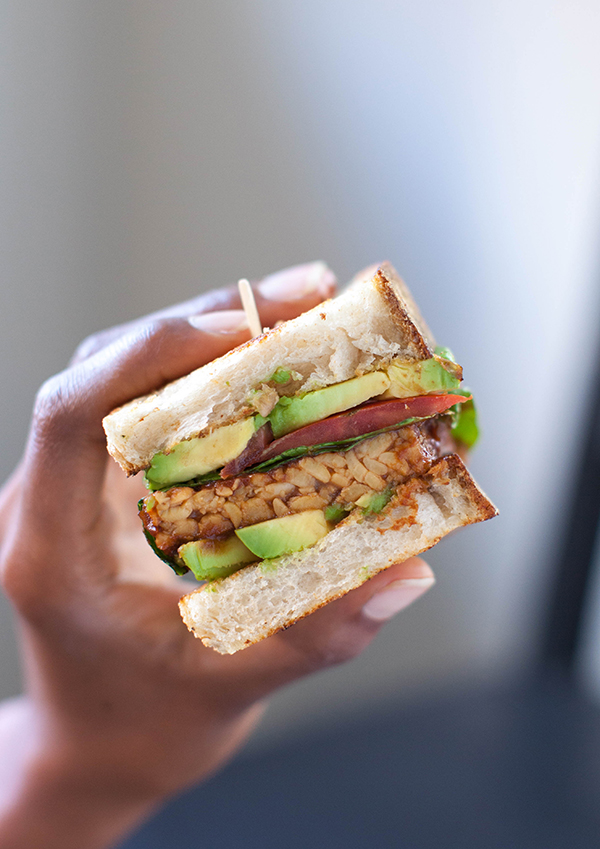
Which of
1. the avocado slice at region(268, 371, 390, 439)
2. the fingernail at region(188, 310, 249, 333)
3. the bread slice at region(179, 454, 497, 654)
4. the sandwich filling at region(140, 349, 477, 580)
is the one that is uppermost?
the fingernail at region(188, 310, 249, 333)

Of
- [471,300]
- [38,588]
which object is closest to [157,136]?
[471,300]

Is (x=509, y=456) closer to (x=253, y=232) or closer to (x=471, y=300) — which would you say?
(x=471, y=300)

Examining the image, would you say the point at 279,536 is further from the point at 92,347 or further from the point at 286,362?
the point at 92,347

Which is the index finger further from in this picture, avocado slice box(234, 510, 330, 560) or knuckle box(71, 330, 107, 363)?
avocado slice box(234, 510, 330, 560)

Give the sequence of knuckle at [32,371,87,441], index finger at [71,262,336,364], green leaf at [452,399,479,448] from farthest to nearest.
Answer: green leaf at [452,399,479,448], index finger at [71,262,336,364], knuckle at [32,371,87,441]

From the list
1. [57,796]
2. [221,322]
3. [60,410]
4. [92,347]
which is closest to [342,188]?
[92,347]

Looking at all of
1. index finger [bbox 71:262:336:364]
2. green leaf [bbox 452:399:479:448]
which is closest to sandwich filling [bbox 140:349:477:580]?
index finger [bbox 71:262:336:364]

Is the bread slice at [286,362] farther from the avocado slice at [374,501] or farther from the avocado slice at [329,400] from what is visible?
the avocado slice at [374,501]
